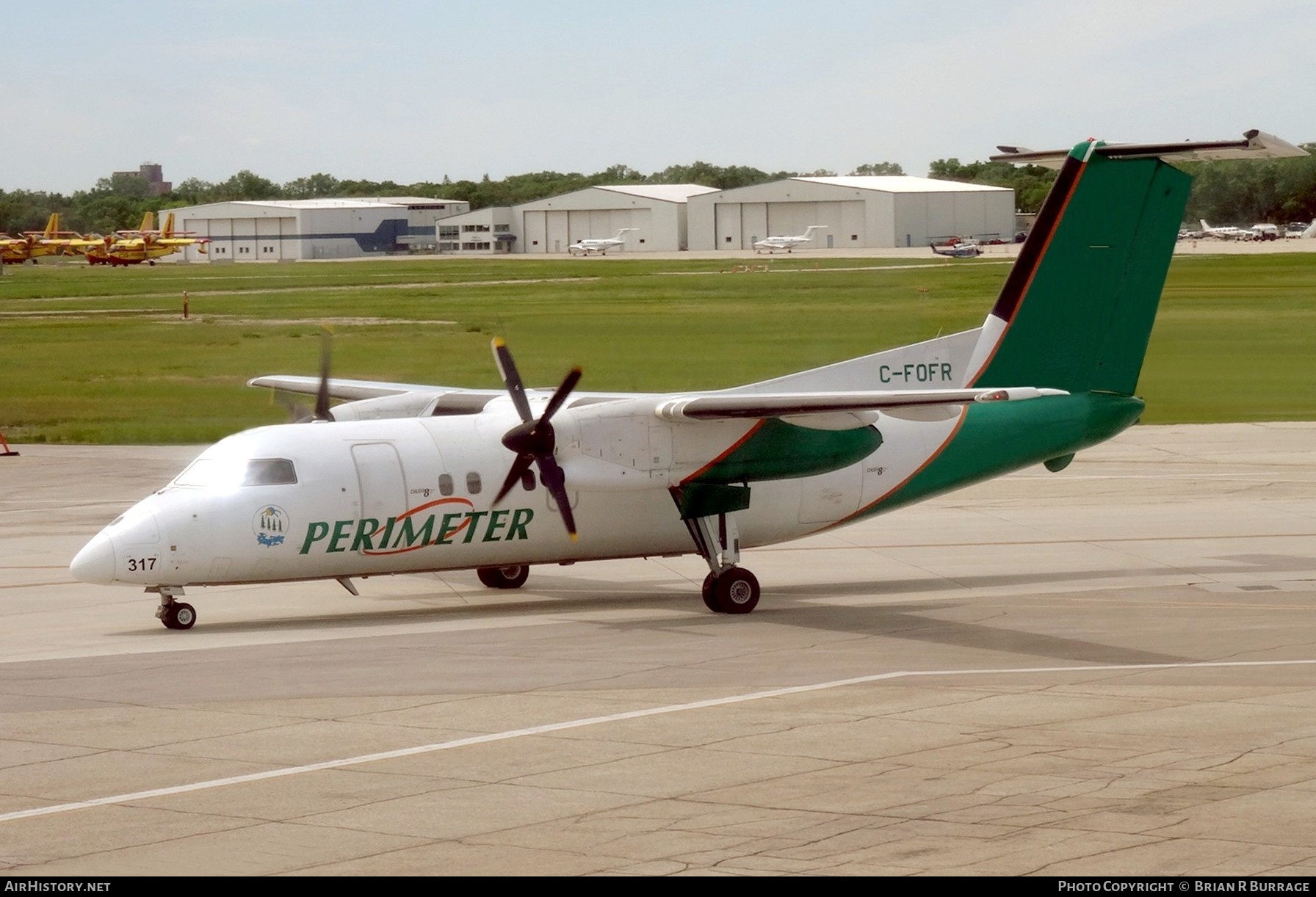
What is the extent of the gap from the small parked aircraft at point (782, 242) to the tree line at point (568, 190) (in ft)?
20.4

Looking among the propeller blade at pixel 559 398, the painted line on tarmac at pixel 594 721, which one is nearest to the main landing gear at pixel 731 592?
the propeller blade at pixel 559 398

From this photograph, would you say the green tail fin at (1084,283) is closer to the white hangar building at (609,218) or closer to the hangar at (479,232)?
the white hangar building at (609,218)

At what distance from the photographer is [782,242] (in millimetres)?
86750

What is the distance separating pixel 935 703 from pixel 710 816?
4.85m

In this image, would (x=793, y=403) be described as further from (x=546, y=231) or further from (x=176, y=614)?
(x=546, y=231)

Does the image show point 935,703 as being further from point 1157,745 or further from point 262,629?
point 262,629

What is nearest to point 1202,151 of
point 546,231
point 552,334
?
point 552,334

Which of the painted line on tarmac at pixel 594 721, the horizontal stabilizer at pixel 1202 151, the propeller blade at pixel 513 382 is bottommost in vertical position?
the painted line on tarmac at pixel 594 721

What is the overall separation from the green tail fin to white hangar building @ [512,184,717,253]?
5830 cm

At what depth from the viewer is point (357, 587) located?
2495 cm

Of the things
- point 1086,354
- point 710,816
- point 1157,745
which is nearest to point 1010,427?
point 1086,354

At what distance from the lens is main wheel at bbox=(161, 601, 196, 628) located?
68.9 feet

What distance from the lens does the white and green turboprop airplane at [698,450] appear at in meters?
20.7

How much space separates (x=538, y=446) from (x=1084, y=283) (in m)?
9.48
